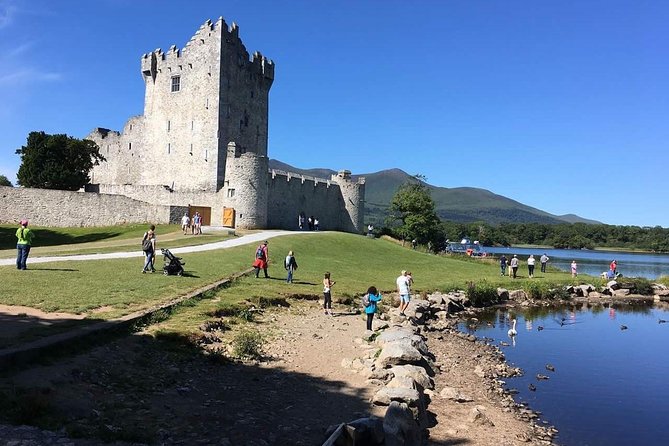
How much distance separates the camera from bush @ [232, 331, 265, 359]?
12953 millimetres

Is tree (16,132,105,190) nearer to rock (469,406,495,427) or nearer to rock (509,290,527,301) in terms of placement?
rock (509,290,527,301)

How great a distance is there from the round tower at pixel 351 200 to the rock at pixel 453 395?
49869 mm

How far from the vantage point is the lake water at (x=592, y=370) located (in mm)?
12359

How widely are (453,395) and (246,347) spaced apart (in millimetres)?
5280

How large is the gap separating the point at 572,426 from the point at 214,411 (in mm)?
8488

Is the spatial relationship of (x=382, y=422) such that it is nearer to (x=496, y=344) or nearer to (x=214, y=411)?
(x=214, y=411)

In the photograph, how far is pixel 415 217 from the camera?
71.1m

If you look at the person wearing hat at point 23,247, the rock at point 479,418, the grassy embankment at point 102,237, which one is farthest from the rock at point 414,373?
the grassy embankment at point 102,237

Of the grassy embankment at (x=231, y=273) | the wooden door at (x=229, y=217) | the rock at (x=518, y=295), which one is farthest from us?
the wooden door at (x=229, y=217)

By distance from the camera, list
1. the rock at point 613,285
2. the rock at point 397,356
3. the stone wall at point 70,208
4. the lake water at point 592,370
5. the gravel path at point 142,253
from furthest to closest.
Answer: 1. the stone wall at point 70,208
2. the rock at point 613,285
3. the gravel path at point 142,253
4. the rock at point 397,356
5. the lake water at point 592,370

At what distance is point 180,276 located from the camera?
68.4 feet

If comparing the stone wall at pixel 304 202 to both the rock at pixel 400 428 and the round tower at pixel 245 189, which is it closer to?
the round tower at pixel 245 189

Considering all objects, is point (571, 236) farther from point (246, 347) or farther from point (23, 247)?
point (246, 347)

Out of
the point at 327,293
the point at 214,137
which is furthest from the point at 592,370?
the point at 214,137
